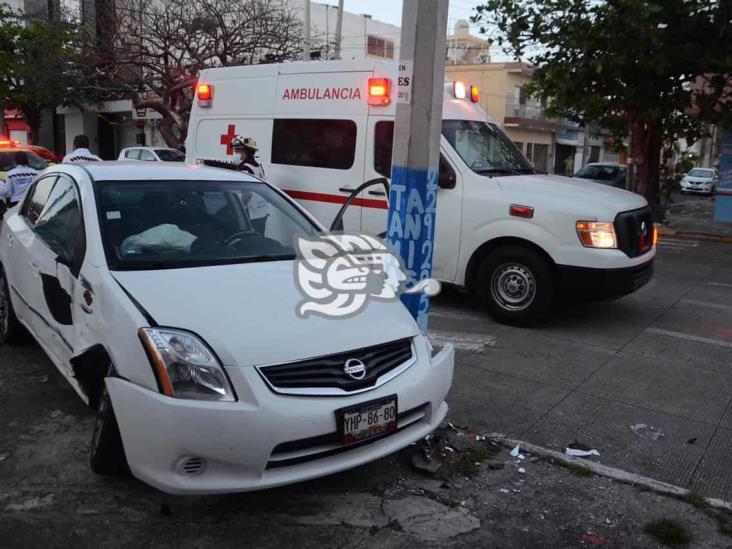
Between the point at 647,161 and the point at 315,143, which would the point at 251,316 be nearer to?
the point at 315,143

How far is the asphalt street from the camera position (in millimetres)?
3201

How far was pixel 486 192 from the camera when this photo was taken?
6652 mm

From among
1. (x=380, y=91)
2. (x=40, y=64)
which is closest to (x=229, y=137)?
(x=380, y=91)

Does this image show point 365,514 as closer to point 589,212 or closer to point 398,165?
point 398,165

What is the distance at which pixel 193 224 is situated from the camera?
13.9ft

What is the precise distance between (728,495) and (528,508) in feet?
3.74

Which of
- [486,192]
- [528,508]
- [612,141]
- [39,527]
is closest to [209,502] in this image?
[39,527]

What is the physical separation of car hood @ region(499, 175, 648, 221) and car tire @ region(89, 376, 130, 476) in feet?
14.4

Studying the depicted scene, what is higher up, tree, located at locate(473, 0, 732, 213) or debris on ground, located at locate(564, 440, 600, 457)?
tree, located at locate(473, 0, 732, 213)

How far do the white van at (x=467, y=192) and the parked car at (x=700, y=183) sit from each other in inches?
1142

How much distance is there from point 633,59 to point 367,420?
12385mm

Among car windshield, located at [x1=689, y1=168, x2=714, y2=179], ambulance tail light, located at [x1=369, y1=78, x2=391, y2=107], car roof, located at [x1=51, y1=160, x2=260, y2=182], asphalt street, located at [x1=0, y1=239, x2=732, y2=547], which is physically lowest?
asphalt street, located at [x1=0, y1=239, x2=732, y2=547]
